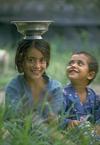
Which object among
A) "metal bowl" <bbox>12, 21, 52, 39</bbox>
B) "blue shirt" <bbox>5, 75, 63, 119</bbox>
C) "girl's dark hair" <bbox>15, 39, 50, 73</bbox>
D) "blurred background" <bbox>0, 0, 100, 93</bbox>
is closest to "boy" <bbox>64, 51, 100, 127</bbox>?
"blue shirt" <bbox>5, 75, 63, 119</bbox>

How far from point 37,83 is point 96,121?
0.58 m

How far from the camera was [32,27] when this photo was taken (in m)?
4.70

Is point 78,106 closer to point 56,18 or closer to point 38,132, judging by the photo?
point 38,132

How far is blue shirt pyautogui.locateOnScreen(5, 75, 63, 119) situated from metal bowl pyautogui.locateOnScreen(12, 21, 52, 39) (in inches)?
13.4

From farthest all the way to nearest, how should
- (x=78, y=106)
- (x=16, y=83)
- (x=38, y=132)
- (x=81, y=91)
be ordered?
(x=81, y=91)
(x=78, y=106)
(x=16, y=83)
(x=38, y=132)

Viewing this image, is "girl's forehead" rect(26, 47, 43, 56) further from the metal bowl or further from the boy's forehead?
the boy's forehead

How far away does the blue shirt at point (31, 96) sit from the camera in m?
4.59

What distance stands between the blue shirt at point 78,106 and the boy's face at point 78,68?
0.11m

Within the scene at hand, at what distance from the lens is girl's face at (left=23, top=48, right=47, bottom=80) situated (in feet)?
15.7

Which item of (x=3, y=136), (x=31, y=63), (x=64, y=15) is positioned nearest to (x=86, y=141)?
(x=3, y=136)

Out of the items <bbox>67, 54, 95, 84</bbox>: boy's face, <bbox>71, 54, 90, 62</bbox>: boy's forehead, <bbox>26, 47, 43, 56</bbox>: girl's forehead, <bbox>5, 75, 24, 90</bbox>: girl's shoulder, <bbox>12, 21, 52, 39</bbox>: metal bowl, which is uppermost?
<bbox>12, 21, 52, 39</bbox>: metal bowl

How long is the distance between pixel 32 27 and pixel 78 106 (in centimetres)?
82

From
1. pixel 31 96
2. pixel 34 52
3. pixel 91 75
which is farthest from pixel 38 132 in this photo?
pixel 91 75

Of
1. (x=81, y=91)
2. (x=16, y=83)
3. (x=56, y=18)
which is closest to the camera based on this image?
(x=16, y=83)
